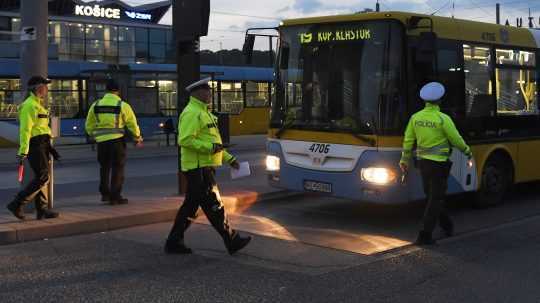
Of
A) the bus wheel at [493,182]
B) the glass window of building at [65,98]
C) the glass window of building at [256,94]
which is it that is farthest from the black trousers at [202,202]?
the glass window of building at [256,94]

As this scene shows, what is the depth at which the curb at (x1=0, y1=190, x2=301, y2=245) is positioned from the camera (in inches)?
312

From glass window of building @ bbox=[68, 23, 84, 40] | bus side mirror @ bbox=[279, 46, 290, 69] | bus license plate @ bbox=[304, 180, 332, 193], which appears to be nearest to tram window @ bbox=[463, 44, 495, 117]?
bus license plate @ bbox=[304, 180, 332, 193]

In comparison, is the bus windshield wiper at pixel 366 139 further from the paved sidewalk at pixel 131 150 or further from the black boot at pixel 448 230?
the paved sidewalk at pixel 131 150

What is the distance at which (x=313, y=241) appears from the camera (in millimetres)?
7953

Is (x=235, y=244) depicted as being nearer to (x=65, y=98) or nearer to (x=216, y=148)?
(x=216, y=148)

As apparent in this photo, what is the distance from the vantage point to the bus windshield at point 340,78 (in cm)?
850

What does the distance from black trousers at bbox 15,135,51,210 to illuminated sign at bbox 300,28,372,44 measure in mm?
3708

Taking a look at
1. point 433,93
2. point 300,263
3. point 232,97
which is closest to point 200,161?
point 300,263

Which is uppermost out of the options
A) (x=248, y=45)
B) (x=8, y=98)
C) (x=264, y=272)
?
(x=248, y=45)

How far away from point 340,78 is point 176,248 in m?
3.28

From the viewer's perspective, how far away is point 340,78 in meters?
8.95

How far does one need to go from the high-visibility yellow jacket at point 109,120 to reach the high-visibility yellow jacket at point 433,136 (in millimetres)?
4039

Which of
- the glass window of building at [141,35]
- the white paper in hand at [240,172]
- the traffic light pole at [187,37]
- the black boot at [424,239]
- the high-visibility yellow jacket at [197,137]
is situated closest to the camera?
the high-visibility yellow jacket at [197,137]

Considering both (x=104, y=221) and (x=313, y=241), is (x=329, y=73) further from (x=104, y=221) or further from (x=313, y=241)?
(x=104, y=221)
